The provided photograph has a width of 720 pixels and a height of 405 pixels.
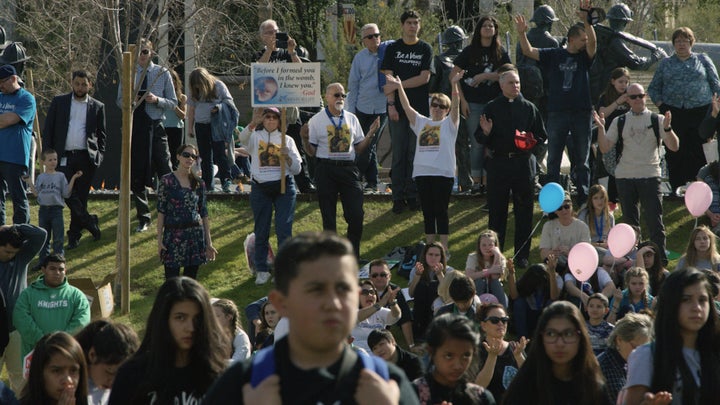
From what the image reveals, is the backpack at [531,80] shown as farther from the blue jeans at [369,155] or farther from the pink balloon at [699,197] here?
the pink balloon at [699,197]

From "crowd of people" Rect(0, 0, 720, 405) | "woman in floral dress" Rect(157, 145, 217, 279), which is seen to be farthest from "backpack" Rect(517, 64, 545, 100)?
"woman in floral dress" Rect(157, 145, 217, 279)

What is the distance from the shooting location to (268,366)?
149 inches

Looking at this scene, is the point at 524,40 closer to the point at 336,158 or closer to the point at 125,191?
the point at 336,158

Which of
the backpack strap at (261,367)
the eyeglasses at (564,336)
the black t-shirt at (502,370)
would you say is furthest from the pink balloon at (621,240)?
the backpack strap at (261,367)

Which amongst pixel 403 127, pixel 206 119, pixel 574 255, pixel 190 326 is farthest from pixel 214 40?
pixel 190 326

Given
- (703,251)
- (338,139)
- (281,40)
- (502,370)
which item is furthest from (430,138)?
(502,370)

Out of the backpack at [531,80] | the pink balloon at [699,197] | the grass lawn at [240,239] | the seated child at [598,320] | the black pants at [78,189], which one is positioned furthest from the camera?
the backpack at [531,80]

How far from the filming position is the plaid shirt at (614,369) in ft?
24.2

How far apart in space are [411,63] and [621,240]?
3.84 meters

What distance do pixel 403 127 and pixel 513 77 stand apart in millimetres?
1872

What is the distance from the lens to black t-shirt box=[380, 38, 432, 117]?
14719 millimetres

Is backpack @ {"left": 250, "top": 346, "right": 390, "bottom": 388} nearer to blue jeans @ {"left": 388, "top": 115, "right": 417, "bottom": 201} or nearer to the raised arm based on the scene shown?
the raised arm

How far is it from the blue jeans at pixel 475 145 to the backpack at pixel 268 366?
11.0 metres

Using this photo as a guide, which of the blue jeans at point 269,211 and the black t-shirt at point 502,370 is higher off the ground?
the blue jeans at point 269,211
